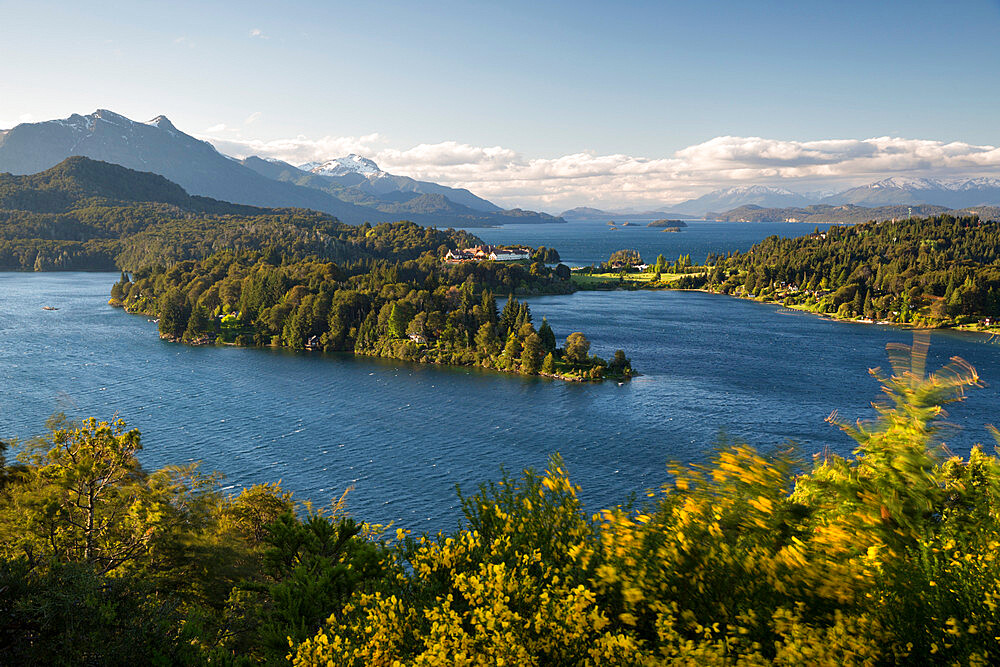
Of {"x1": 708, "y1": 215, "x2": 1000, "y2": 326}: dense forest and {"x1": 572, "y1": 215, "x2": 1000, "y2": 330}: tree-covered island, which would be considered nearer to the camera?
{"x1": 572, "y1": 215, "x2": 1000, "y2": 330}: tree-covered island

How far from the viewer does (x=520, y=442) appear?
5703cm

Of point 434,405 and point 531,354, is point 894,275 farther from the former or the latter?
point 434,405

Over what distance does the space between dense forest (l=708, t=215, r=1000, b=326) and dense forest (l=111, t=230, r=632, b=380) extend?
73.9m

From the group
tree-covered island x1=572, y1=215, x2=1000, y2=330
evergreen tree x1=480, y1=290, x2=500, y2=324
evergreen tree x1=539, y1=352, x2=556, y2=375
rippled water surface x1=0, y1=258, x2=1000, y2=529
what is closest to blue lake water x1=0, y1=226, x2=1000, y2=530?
rippled water surface x1=0, y1=258, x2=1000, y2=529

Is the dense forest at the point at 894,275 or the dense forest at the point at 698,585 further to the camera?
the dense forest at the point at 894,275

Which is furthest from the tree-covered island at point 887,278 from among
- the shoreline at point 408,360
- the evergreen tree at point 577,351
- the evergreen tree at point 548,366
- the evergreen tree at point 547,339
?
the evergreen tree at point 548,366

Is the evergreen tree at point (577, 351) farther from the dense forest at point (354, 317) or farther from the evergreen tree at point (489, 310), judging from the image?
the evergreen tree at point (489, 310)

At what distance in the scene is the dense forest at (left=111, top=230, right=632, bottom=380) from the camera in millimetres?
88688

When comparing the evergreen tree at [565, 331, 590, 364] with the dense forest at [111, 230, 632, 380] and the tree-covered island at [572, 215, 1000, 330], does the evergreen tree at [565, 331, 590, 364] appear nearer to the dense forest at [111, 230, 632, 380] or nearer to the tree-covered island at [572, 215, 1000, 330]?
the dense forest at [111, 230, 632, 380]

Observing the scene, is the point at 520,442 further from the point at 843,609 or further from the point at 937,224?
the point at 937,224

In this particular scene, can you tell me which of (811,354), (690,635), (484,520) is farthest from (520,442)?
(811,354)

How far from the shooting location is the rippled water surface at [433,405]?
49.9 meters

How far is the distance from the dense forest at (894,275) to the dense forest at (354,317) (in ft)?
242

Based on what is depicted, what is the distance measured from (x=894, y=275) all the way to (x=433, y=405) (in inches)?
5072
